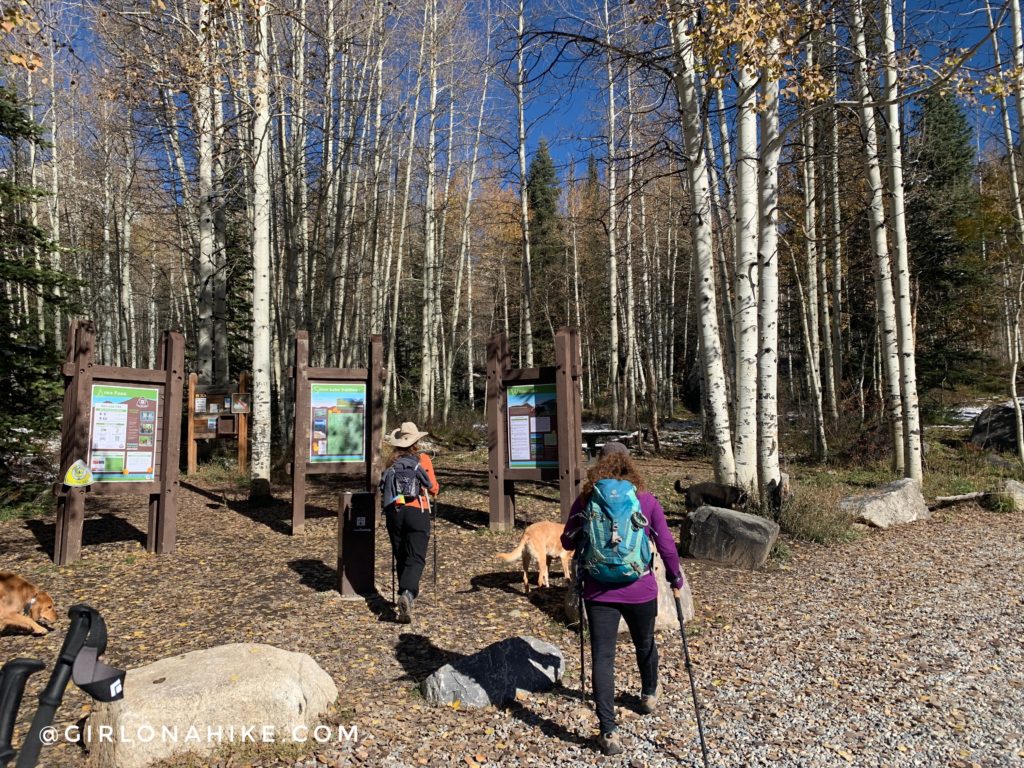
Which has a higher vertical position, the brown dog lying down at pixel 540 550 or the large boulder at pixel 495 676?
the brown dog lying down at pixel 540 550

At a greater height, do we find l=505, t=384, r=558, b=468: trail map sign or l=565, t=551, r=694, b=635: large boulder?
l=505, t=384, r=558, b=468: trail map sign

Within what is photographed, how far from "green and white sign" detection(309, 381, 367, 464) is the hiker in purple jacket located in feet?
18.4

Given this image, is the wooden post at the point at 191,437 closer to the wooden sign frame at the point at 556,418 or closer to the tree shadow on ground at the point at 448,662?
the wooden sign frame at the point at 556,418

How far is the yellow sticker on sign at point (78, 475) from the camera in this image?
279 inches

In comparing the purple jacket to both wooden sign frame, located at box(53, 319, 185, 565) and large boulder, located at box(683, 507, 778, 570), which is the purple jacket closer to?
large boulder, located at box(683, 507, 778, 570)

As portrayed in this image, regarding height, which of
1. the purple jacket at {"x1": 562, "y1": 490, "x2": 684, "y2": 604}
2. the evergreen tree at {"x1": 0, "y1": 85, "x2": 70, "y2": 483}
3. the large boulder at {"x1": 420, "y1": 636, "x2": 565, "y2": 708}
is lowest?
the large boulder at {"x1": 420, "y1": 636, "x2": 565, "y2": 708}

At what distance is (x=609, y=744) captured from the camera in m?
3.48

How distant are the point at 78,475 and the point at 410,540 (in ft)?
14.1

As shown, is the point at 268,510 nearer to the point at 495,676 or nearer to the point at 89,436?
the point at 89,436

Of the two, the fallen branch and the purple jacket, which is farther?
the fallen branch

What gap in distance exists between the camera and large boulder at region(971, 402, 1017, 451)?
52.0ft

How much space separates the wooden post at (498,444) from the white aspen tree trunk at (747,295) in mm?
3178

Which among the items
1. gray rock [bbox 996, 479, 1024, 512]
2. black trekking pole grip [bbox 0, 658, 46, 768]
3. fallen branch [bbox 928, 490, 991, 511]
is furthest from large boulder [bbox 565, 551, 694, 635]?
gray rock [bbox 996, 479, 1024, 512]

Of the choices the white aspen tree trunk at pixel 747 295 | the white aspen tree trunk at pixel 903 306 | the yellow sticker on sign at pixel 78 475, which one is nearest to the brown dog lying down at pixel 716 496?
the white aspen tree trunk at pixel 747 295
